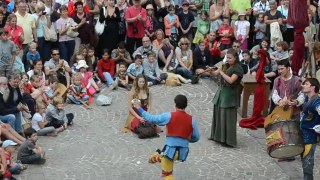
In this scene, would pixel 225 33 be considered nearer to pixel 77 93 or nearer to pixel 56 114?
pixel 77 93

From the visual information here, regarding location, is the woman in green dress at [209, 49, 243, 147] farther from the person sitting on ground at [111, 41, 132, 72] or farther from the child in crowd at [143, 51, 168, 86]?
the person sitting on ground at [111, 41, 132, 72]

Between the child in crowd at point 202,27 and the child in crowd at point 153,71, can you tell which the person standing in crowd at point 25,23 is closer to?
the child in crowd at point 153,71

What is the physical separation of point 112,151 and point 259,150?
8.59ft

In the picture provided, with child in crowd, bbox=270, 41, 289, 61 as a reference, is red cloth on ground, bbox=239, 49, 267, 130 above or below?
below

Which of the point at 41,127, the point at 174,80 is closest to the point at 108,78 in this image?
the point at 174,80

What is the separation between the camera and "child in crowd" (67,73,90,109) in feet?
51.6

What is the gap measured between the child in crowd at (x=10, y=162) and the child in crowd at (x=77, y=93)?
12.4 feet

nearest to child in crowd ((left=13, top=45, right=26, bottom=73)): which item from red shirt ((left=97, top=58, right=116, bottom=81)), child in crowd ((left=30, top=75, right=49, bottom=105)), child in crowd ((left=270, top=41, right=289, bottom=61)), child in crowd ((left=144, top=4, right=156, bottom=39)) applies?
child in crowd ((left=30, top=75, right=49, bottom=105))

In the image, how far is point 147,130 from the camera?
13.7m

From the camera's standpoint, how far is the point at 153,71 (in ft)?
56.2

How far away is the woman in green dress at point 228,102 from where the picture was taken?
1291cm

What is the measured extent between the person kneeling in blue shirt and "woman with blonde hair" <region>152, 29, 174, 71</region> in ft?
24.4

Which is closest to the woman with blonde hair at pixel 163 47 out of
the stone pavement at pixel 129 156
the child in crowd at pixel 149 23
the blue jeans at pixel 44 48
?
the child in crowd at pixel 149 23

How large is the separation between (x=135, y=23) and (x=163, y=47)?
0.90 m
